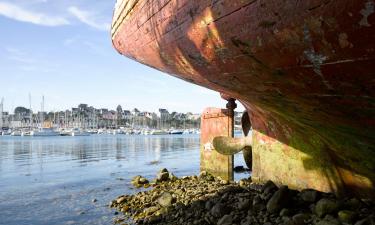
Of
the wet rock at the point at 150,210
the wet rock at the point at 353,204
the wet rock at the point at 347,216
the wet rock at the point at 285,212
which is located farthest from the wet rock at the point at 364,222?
the wet rock at the point at 150,210

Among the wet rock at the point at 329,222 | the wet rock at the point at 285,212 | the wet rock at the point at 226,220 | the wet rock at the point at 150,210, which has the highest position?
the wet rock at the point at 329,222

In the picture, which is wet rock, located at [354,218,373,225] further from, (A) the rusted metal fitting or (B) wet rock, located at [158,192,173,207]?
(A) the rusted metal fitting

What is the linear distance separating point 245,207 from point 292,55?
3914mm

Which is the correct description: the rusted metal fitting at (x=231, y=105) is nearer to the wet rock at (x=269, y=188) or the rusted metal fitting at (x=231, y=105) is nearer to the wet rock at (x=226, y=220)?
the wet rock at (x=269, y=188)

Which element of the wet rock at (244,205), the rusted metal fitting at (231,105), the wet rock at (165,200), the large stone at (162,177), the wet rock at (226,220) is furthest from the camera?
the large stone at (162,177)

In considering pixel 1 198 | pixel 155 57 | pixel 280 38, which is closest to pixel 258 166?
pixel 155 57

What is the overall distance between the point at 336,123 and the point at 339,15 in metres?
1.54

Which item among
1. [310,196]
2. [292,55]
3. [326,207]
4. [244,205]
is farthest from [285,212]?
[292,55]

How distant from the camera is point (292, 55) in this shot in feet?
7.39

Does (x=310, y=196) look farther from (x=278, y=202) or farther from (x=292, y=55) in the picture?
(x=292, y=55)

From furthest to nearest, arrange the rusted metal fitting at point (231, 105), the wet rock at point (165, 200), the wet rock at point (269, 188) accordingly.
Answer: the rusted metal fitting at point (231, 105) < the wet rock at point (165, 200) < the wet rock at point (269, 188)

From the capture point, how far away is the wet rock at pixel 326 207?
14.7ft

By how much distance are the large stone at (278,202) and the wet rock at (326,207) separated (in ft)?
2.20

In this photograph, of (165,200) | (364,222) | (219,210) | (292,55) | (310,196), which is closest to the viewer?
(292,55)
